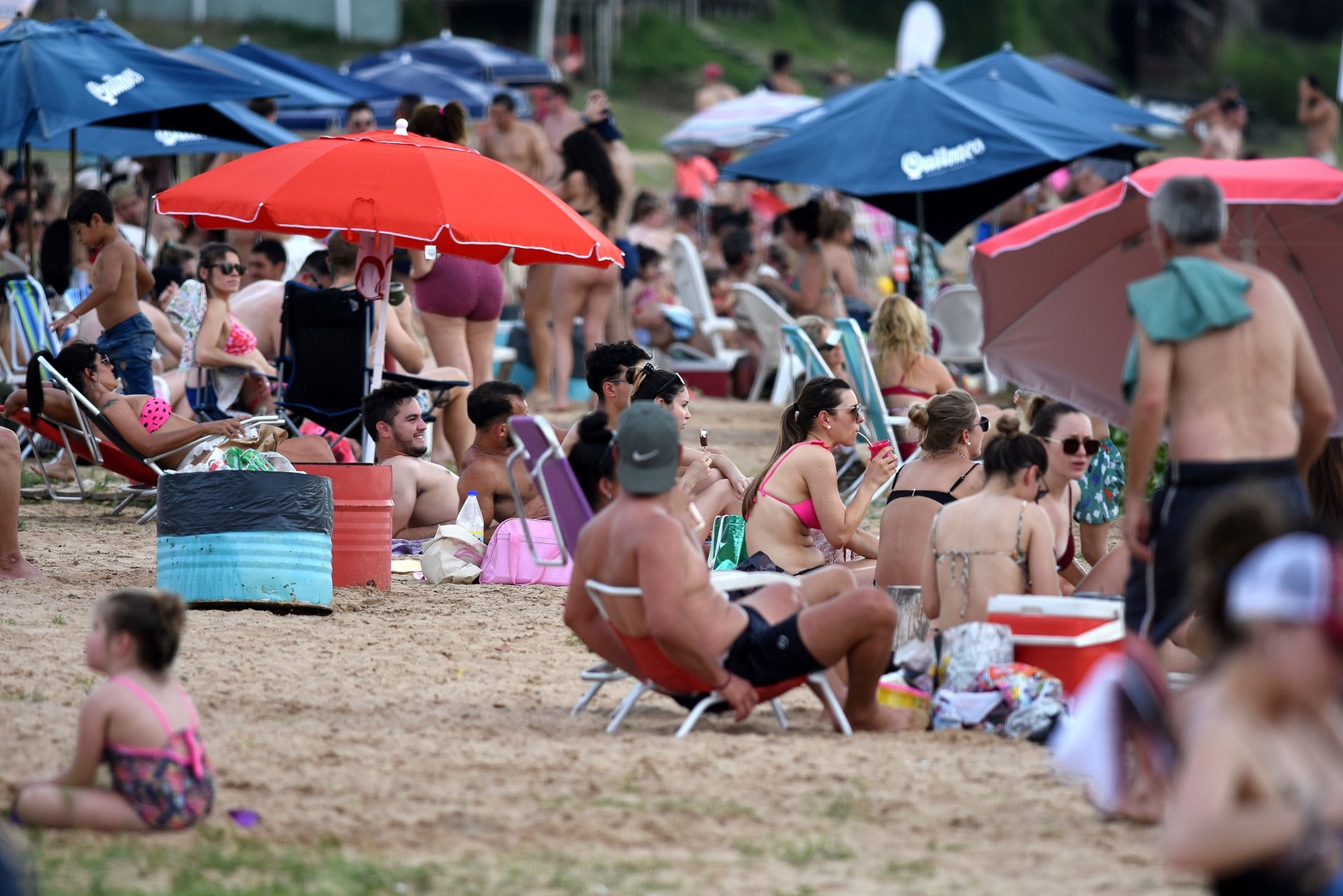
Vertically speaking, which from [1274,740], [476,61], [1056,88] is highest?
[476,61]

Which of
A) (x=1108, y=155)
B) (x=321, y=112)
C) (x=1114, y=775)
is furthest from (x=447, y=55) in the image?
(x=1114, y=775)

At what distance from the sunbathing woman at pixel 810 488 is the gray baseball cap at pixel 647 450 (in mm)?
1712

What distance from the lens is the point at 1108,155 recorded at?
1199 centimetres

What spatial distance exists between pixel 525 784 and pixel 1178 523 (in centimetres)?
176

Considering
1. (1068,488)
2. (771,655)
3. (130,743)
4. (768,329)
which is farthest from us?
(768,329)

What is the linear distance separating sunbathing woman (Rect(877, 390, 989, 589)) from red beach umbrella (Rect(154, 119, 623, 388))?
1.72 m

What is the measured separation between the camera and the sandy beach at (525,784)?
3715 millimetres

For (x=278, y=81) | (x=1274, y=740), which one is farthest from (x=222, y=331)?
(x=1274, y=740)

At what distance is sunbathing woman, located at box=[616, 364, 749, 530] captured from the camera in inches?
273

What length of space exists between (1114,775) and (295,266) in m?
10.4

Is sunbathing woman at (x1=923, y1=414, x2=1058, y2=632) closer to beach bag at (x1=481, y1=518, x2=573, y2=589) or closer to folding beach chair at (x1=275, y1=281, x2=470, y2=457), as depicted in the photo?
beach bag at (x1=481, y1=518, x2=573, y2=589)

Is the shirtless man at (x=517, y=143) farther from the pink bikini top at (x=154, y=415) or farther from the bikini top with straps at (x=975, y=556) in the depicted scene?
the bikini top with straps at (x=975, y=556)

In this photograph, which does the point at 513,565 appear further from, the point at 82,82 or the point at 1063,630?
the point at 82,82

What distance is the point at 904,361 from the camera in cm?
945
